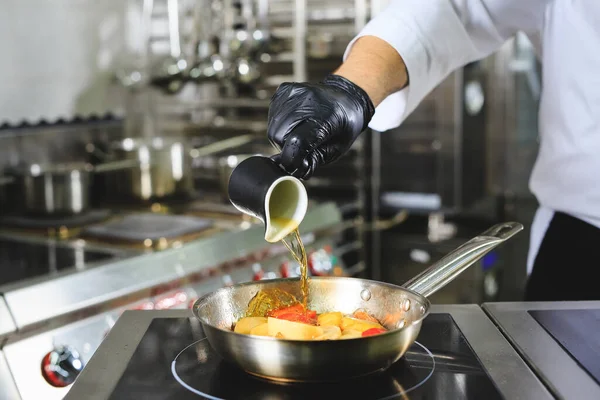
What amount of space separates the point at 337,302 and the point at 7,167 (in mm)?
1982

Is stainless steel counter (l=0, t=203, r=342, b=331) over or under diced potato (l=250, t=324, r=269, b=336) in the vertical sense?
under

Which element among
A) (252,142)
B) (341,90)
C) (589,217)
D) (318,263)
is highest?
(341,90)

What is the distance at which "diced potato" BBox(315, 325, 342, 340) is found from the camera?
0.96 m

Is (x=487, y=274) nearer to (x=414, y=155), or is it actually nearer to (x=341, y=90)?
(x=414, y=155)

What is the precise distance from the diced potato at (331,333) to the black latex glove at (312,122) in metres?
0.26

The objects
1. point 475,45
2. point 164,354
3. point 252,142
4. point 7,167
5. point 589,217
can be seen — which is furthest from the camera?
point 252,142

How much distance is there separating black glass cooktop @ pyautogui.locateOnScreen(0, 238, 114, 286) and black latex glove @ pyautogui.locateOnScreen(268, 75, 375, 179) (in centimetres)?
106

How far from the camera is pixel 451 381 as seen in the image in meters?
0.93

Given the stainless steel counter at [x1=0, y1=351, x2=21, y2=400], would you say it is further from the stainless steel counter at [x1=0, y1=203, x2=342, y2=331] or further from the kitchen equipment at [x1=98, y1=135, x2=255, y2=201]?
the kitchen equipment at [x1=98, y1=135, x2=255, y2=201]

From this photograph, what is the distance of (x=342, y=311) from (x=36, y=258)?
136 centimetres

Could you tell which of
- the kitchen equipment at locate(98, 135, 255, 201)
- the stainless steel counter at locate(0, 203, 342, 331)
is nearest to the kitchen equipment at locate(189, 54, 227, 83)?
the kitchen equipment at locate(98, 135, 255, 201)

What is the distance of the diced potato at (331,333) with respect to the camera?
3.15 ft

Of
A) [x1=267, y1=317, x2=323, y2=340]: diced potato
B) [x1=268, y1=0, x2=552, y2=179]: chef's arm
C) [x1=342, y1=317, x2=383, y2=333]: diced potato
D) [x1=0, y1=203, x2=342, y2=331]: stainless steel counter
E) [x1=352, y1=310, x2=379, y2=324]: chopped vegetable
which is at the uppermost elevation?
[x1=268, y1=0, x2=552, y2=179]: chef's arm

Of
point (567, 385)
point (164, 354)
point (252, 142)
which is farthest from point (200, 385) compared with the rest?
point (252, 142)
